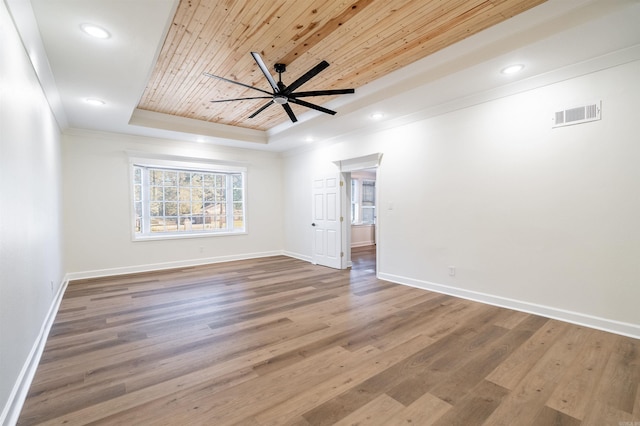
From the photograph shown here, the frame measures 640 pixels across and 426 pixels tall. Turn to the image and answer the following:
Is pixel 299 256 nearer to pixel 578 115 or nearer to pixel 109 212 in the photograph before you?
pixel 109 212

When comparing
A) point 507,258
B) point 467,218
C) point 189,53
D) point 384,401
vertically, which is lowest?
point 384,401

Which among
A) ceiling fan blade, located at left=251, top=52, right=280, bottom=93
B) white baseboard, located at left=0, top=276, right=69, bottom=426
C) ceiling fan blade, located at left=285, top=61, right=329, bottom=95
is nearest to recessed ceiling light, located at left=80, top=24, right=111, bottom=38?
ceiling fan blade, located at left=251, top=52, right=280, bottom=93

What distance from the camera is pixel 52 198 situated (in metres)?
3.60

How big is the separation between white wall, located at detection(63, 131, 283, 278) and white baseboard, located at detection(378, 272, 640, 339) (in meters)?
4.52

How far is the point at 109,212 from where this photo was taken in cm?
519

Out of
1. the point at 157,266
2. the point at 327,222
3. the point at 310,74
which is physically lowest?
the point at 157,266

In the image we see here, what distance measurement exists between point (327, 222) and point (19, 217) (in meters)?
4.55

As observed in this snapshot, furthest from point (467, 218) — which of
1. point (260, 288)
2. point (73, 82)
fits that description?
point (73, 82)

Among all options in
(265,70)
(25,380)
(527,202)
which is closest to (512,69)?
(527,202)

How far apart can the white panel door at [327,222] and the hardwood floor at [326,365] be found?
205 cm

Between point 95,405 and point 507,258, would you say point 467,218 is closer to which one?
point 507,258

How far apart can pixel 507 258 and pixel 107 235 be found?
635 cm

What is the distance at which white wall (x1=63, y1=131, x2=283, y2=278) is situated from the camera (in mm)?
4895

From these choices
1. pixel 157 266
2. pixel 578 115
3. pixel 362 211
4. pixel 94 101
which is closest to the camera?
pixel 578 115
